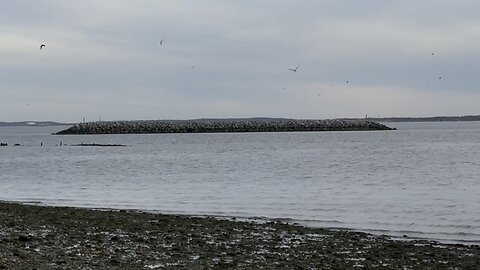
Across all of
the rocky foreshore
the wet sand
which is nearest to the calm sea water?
the wet sand

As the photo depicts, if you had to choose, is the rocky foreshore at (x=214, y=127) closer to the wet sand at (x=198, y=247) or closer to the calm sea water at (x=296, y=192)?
the calm sea water at (x=296, y=192)

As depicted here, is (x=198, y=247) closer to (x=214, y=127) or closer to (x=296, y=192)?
(x=296, y=192)

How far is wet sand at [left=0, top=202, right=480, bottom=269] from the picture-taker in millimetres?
11547

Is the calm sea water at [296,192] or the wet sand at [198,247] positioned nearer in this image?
the wet sand at [198,247]

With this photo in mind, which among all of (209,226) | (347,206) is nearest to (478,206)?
(347,206)

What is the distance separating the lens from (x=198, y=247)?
→ 44.6 ft

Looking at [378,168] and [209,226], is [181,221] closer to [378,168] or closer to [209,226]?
[209,226]

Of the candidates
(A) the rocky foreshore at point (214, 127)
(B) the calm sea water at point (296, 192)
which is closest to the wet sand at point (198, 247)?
(B) the calm sea water at point (296, 192)

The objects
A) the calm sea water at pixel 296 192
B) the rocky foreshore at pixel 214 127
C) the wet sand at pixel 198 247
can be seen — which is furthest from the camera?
the rocky foreshore at pixel 214 127

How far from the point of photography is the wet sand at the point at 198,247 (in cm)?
A: 1155

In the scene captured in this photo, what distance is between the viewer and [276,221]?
1934 centimetres

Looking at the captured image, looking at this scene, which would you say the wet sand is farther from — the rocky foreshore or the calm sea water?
the rocky foreshore

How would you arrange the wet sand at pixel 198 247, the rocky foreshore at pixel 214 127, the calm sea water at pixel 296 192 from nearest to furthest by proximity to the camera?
the wet sand at pixel 198 247 < the calm sea water at pixel 296 192 < the rocky foreshore at pixel 214 127

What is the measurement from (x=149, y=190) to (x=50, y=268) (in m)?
20.3
